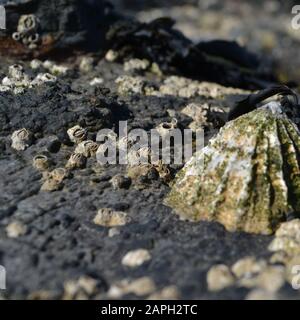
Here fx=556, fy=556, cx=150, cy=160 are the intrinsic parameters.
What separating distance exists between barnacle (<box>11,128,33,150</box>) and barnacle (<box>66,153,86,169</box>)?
0.30 meters

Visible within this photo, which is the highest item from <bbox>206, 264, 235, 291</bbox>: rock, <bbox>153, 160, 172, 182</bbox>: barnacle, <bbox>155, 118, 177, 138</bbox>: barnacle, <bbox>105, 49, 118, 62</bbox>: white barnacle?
<bbox>105, 49, 118, 62</bbox>: white barnacle

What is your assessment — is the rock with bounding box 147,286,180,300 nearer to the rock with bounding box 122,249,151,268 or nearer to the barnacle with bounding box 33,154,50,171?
the rock with bounding box 122,249,151,268

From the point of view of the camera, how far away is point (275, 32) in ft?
30.1

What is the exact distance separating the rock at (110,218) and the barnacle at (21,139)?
2.43 feet

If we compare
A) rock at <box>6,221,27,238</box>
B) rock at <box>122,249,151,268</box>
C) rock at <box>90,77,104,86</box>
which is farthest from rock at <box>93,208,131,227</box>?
rock at <box>90,77,104,86</box>

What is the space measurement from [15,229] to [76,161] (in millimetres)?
A: 610

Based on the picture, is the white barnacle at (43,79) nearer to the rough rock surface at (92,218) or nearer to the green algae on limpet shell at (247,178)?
the rough rock surface at (92,218)

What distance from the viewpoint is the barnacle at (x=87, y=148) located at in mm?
3134

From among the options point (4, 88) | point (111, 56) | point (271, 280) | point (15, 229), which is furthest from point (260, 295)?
point (111, 56)

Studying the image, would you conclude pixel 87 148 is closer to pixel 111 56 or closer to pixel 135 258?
pixel 135 258

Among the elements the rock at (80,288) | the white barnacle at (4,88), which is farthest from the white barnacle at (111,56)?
the rock at (80,288)

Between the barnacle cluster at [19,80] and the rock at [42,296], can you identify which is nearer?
the rock at [42,296]

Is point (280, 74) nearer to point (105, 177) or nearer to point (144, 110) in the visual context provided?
point (144, 110)

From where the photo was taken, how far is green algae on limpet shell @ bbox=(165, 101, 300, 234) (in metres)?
2.59
